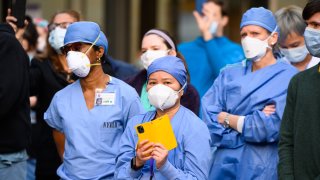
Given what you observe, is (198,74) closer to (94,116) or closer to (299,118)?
(94,116)

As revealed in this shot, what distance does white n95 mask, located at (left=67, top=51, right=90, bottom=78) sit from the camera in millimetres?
5496

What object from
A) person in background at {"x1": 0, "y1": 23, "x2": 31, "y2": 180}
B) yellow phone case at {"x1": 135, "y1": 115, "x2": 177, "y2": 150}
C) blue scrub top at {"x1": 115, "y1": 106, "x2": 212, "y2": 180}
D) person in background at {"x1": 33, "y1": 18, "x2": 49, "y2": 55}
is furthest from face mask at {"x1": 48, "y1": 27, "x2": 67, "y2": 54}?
yellow phone case at {"x1": 135, "y1": 115, "x2": 177, "y2": 150}

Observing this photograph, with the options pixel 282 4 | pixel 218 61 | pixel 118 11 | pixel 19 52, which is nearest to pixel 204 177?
pixel 19 52

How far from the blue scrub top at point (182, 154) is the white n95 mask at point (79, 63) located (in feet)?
2.35

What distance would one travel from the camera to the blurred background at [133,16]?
12.7m

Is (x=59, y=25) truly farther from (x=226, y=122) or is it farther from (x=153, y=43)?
(x=226, y=122)

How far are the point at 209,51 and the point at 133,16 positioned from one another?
615 cm

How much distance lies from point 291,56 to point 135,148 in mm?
1997

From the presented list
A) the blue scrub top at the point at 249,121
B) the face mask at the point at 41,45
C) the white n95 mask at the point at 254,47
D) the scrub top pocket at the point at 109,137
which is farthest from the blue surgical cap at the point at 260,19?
the face mask at the point at 41,45

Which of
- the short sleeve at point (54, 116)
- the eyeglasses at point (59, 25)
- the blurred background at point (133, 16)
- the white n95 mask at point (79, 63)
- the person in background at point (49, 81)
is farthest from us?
the blurred background at point (133, 16)

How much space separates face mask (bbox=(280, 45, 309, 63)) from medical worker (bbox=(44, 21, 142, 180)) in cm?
144

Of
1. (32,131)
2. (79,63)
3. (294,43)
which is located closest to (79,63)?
(79,63)

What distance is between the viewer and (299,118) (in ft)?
16.0

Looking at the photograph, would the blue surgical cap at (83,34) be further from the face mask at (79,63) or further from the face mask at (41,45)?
the face mask at (41,45)
